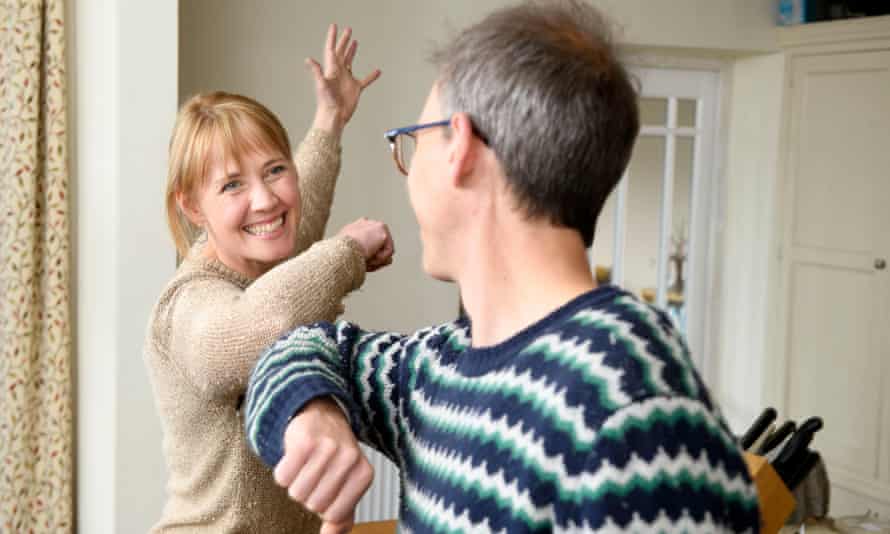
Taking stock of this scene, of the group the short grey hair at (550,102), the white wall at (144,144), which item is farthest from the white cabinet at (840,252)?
the short grey hair at (550,102)

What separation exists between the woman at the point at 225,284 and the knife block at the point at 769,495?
57cm

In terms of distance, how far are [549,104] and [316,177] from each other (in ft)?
3.53

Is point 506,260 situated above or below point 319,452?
above

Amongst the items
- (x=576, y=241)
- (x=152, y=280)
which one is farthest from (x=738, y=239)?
(x=576, y=241)

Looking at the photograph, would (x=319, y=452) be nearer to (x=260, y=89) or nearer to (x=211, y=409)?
(x=211, y=409)

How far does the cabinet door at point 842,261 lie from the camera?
414cm

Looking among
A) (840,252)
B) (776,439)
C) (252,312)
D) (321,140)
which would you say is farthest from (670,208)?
(252,312)

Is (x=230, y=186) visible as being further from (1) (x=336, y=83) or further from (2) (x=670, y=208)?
(2) (x=670, y=208)

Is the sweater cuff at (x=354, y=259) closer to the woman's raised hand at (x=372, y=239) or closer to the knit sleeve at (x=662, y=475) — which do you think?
the woman's raised hand at (x=372, y=239)

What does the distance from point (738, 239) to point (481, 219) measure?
4067 mm

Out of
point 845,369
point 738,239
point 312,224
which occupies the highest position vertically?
point 312,224

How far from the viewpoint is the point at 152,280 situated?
8.82 ft

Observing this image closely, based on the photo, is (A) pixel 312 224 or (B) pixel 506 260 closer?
(B) pixel 506 260

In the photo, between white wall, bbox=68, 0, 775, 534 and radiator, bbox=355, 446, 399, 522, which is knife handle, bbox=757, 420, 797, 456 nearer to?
white wall, bbox=68, 0, 775, 534
